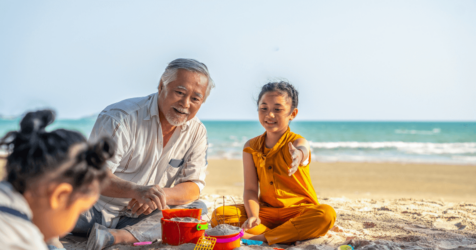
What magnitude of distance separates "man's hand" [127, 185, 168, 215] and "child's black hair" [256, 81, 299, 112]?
1.41 meters

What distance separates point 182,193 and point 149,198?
61 centimetres

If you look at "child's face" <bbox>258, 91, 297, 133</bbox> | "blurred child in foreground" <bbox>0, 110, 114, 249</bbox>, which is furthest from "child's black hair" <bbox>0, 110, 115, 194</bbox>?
"child's face" <bbox>258, 91, 297, 133</bbox>

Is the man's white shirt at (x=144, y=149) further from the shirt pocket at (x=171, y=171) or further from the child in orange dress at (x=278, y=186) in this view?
the child in orange dress at (x=278, y=186)

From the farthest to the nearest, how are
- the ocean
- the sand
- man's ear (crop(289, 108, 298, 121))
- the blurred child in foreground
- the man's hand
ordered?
1. the ocean
2. the sand
3. man's ear (crop(289, 108, 298, 121))
4. the man's hand
5. the blurred child in foreground

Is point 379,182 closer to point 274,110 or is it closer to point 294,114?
point 294,114

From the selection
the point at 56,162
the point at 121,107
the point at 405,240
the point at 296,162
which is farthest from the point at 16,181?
the point at 405,240

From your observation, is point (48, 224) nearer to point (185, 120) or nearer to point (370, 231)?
point (185, 120)

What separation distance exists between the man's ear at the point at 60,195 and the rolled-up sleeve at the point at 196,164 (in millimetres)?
1908

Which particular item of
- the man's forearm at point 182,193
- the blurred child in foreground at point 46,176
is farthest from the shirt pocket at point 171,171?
the blurred child in foreground at point 46,176

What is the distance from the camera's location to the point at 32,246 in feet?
3.77

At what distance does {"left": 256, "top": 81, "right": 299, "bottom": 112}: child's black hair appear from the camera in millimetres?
3305

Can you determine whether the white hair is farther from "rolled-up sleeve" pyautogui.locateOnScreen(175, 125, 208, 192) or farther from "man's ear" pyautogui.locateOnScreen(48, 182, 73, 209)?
"man's ear" pyautogui.locateOnScreen(48, 182, 73, 209)

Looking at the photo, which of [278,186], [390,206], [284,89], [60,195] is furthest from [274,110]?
[390,206]

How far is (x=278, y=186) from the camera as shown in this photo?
10.5 ft
